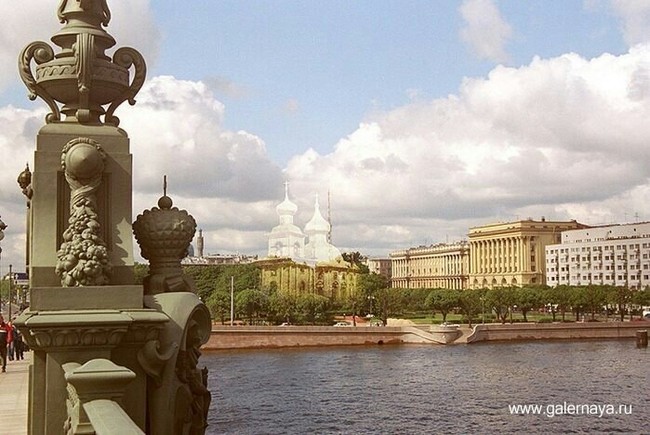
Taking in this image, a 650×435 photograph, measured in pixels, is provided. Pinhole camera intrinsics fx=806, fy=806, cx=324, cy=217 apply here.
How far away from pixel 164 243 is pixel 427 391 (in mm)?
32703

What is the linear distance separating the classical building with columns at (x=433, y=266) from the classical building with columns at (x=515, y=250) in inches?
311

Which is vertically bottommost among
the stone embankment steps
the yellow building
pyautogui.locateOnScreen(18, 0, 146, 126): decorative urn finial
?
the stone embankment steps

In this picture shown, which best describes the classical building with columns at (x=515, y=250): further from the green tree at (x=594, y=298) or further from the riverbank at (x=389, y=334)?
the riverbank at (x=389, y=334)

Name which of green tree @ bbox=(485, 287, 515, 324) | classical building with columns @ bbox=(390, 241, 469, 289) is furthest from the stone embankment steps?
classical building with columns @ bbox=(390, 241, 469, 289)

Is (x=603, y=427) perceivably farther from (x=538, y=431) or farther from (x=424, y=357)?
(x=424, y=357)

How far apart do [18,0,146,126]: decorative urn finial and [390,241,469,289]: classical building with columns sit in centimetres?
13664

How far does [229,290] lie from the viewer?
77188mm

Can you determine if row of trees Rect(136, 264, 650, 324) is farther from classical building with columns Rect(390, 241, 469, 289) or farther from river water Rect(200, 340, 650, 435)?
classical building with columns Rect(390, 241, 469, 289)

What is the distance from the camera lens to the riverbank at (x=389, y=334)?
5688 centimetres

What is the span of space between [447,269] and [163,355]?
14567cm

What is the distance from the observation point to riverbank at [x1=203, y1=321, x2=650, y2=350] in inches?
2239

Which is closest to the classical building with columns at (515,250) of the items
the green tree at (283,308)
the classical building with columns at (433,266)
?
the classical building with columns at (433,266)

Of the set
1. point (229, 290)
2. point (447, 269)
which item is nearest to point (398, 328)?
point (229, 290)

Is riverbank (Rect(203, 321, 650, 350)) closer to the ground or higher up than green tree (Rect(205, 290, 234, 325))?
closer to the ground
